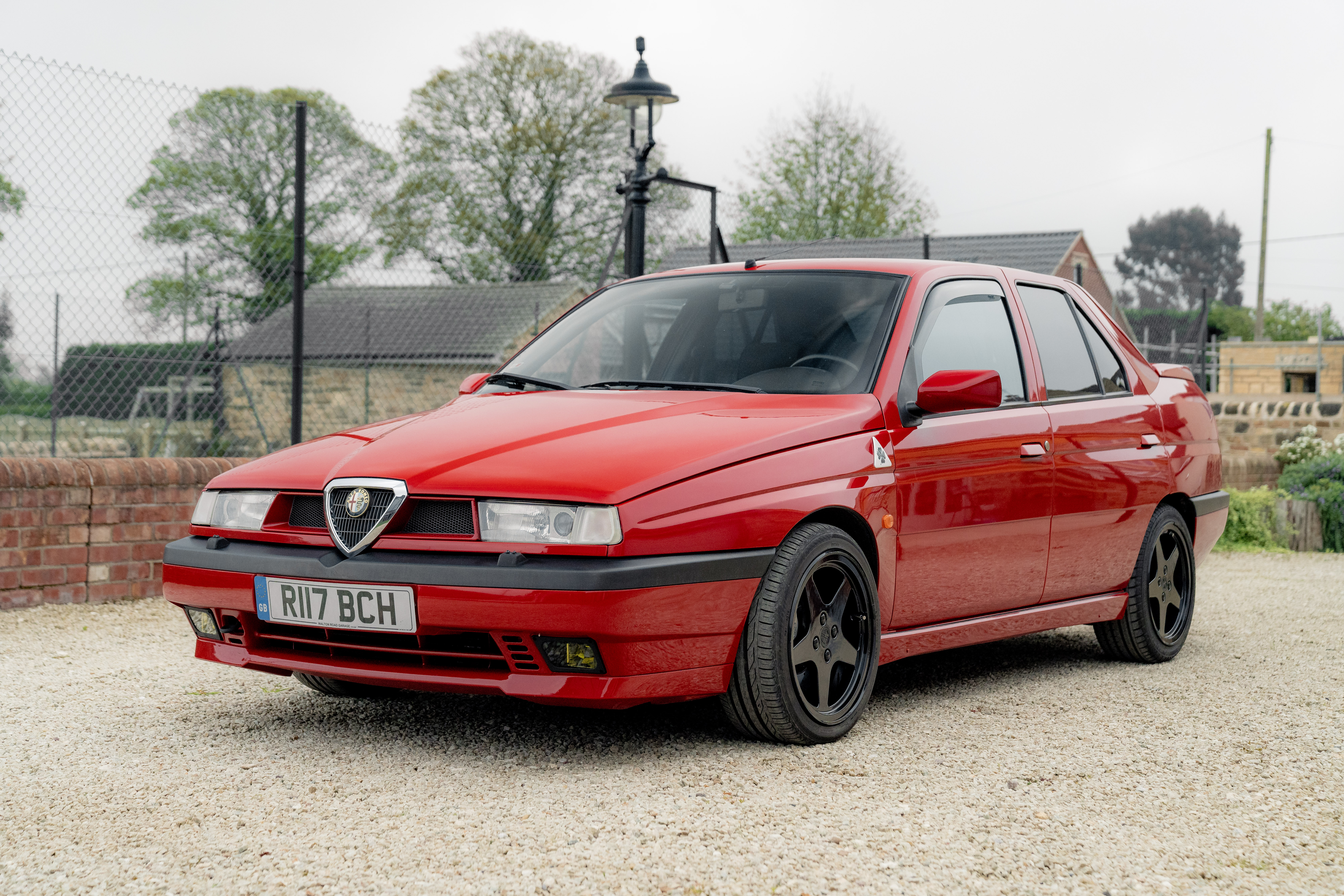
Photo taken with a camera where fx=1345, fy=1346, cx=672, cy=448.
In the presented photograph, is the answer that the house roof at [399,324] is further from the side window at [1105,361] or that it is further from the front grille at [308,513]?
the side window at [1105,361]

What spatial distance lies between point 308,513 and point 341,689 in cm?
103

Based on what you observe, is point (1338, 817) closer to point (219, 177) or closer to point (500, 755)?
point (500, 755)

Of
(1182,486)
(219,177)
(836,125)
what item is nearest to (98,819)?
(1182,486)

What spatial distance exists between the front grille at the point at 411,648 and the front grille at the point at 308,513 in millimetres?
287

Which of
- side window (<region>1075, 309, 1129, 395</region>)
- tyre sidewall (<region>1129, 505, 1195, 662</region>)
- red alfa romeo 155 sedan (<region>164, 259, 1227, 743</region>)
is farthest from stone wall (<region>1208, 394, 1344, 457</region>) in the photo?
red alfa romeo 155 sedan (<region>164, 259, 1227, 743</region>)

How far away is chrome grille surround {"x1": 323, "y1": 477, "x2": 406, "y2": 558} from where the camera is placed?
3633 millimetres

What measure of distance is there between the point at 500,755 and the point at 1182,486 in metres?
3.43

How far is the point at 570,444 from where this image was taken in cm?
376

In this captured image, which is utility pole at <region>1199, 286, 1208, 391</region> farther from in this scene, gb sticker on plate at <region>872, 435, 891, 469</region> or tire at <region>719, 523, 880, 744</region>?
tire at <region>719, 523, 880, 744</region>

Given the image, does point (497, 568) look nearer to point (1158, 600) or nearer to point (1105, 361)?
point (1105, 361)

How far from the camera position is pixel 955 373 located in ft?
14.1

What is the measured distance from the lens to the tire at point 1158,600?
5633 mm

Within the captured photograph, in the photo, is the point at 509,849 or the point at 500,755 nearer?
the point at 509,849

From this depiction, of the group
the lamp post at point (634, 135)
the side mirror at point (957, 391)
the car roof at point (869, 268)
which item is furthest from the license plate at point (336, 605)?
the lamp post at point (634, 135)
